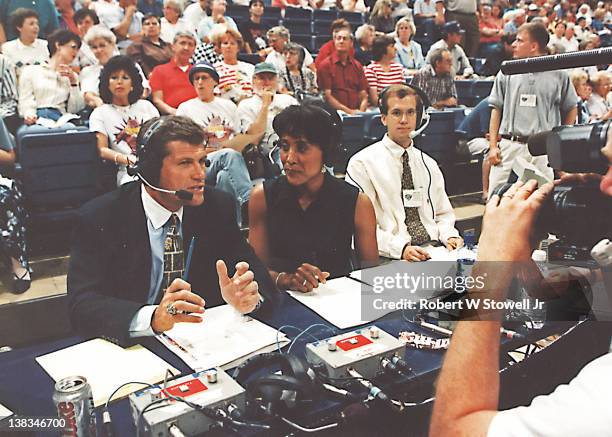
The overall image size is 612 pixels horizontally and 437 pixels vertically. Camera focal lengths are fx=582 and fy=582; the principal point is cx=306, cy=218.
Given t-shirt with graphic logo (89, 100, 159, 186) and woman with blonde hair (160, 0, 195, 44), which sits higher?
woman with blonde hair (160, 0, 195, 44)

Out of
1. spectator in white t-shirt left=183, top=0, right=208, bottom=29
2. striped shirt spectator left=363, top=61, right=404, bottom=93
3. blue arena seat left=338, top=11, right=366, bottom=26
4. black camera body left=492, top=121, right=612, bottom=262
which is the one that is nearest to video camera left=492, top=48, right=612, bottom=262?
black camera body left=492, top=121, right=612, bottom=262

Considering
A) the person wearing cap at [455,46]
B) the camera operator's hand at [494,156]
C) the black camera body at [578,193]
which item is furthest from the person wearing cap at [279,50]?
the black camera body at [578,193]

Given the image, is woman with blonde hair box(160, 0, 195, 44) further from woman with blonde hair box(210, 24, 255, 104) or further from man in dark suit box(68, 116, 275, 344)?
man in dark suit box(68, 116, 275, 344)

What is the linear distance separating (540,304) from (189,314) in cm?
83

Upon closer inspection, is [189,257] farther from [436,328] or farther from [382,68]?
[382,68]

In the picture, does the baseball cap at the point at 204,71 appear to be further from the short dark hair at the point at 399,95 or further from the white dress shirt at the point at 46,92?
the short dark hair at the point at 399,95

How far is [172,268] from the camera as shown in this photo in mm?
1549

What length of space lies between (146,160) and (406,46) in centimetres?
413

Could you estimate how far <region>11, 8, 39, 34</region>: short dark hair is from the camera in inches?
133

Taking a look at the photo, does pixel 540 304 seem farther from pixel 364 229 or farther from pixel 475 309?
pixel 364 229

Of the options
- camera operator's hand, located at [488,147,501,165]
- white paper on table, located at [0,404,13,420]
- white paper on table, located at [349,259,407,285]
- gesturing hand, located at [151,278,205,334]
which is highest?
camera operator's hand, located at [488,147,501,165]

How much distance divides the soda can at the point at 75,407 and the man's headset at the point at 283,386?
27cm

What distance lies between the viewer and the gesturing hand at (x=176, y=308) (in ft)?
4.25

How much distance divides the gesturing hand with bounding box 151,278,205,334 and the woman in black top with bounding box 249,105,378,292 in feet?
1.61
